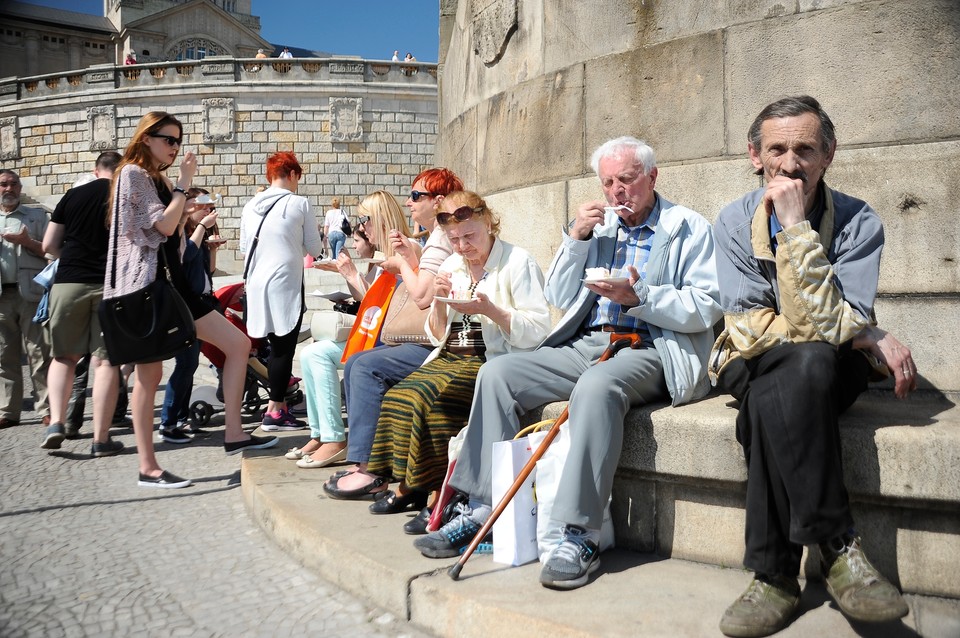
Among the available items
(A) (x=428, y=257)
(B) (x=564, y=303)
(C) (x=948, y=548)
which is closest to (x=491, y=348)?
(B) (x=564, y=303)

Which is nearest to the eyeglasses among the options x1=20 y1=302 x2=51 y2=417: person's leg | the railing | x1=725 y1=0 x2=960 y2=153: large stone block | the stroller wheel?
the stroller wheel

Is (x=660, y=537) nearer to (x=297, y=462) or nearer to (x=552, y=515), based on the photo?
(x=552, y=515)

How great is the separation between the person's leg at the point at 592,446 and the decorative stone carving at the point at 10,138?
36.4 metres

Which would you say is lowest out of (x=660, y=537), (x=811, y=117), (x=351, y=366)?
(x=660, y=537)

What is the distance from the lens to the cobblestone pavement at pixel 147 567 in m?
2.82

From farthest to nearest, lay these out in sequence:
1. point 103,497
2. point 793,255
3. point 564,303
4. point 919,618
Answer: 1. point 103,497
2. point 564,303
3. point 793,255
4. point 919,618

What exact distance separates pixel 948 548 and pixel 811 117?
1423 millimetres

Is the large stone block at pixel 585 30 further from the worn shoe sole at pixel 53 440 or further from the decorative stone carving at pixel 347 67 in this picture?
the decorative stone carving at pixel 347 67

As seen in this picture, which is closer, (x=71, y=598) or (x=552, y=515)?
(x=552, y=515)

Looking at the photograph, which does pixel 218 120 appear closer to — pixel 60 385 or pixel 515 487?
pixel 60 385

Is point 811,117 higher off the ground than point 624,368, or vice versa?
point 811,117

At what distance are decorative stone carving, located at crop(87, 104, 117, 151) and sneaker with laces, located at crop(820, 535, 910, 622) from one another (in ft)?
111

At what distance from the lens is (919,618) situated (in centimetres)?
238

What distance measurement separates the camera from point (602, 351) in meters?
3.33
